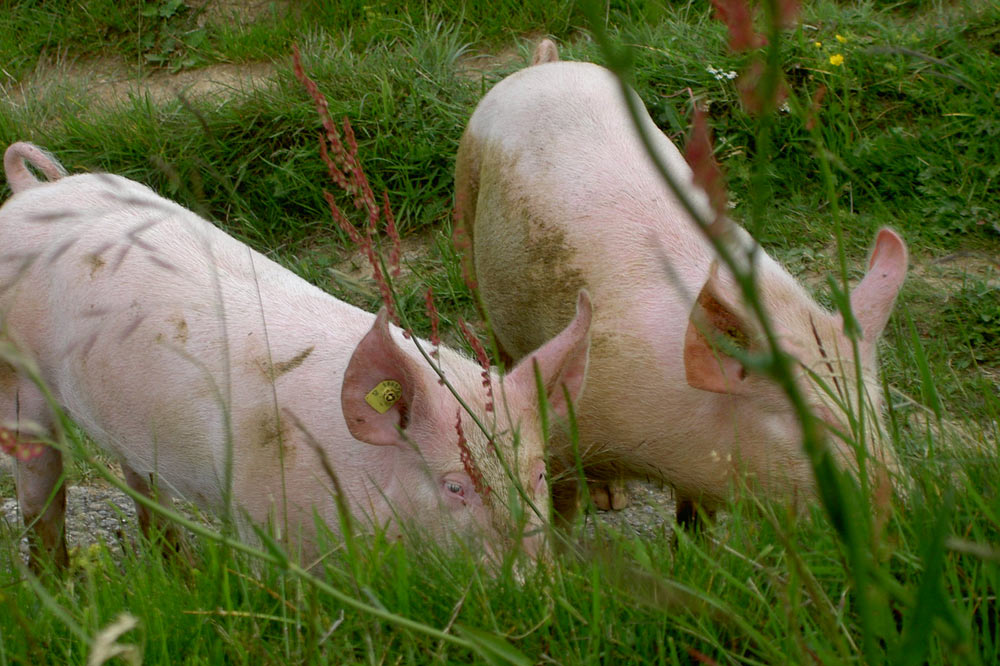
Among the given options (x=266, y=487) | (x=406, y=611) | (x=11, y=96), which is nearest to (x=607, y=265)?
(x=266, y=487)

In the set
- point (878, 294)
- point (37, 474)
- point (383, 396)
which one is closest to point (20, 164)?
point (37, 474)

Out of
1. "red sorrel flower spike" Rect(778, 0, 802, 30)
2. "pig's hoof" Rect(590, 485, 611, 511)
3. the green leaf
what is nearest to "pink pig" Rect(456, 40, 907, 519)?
"pig's hoof" Rect(590, 485, 611, 511)

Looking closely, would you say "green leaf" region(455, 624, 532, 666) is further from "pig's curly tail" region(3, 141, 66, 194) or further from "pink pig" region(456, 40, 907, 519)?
"pig's curly tail" region(3, 141, 66, 194)

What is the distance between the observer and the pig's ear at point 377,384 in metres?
2.45

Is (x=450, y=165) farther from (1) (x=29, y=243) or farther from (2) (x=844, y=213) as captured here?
(1) (x=29, y=243)

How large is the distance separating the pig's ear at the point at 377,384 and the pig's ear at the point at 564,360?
0.26m

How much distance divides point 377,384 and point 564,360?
434 millimetres

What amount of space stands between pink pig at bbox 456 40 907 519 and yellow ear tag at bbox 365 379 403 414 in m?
0.43

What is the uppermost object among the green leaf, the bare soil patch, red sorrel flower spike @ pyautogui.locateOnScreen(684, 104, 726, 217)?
red sorrel flower spike @ pyautogui.locateOnScreen(684, 104, 726, 217)

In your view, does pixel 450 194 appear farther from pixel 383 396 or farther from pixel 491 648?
pixel 491 648

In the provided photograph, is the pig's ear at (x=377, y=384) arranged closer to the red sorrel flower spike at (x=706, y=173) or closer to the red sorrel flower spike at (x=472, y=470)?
the red sorrel flower spike at (x=472, y=470)

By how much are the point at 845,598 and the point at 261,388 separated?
1811 millimetres

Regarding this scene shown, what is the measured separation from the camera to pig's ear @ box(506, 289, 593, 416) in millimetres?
2543

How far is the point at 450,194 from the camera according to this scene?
5.66 m
